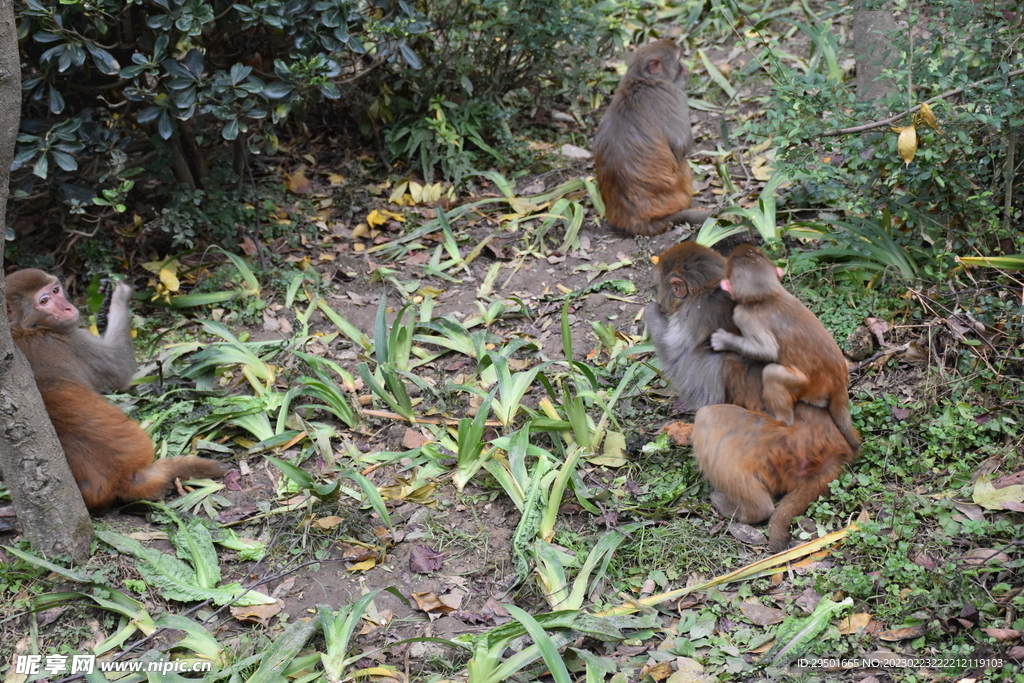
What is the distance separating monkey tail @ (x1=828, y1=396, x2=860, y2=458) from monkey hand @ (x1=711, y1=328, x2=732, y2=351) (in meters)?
0.58

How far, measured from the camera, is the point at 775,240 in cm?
579

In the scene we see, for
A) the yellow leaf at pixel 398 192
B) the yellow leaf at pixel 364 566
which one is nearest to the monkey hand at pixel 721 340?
the yellow leaf at pixel 364 566

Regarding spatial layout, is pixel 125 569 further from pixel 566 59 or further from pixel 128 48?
pixel 566 59

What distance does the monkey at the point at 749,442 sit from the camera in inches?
164

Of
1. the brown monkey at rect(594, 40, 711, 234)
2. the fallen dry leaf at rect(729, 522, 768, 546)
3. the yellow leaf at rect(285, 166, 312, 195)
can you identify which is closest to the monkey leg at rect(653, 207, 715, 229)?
the brown monkey at rect(594, 40, 711, 234)

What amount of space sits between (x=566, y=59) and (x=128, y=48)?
4170mm

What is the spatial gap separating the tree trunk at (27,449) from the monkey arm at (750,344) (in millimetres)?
3307

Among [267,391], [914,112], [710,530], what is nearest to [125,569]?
[267,391]

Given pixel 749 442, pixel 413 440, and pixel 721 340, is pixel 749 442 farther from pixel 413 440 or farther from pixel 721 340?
pixel 413 440

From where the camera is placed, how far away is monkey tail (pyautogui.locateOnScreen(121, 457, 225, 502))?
14.9ft

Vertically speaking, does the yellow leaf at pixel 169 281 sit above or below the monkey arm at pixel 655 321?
above

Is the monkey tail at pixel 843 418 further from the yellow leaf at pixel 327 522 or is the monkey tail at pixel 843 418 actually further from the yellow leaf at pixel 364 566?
the yellow leaf at pixel 327 522

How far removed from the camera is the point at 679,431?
Answer: 4.89 meters

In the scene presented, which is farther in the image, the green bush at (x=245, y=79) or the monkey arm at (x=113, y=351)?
the green bush at (x=245, y=79)
